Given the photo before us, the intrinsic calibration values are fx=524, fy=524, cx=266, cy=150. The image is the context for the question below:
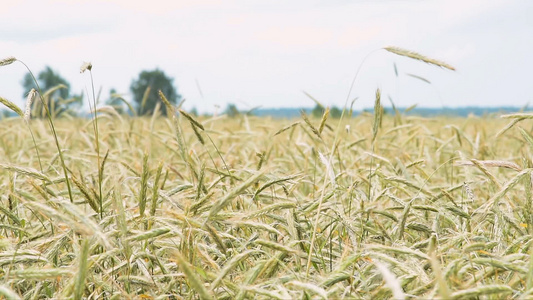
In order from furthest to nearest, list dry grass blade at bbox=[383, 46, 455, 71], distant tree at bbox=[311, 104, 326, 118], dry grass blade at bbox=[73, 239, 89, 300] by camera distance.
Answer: distant tree at bbox=[311, 104, 326, 118] < dry grass blade at bbox=[383, 46, 455, 71] < dry grass blade at bbox=[73, 239, 89, 300]

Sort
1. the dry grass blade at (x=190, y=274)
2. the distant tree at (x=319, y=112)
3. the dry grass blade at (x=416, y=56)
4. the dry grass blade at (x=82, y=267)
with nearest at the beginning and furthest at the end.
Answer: the dry grass blade at (x=190, y=274), the dry grass blade at (x=82, y=267), the dry grass blade at (x=416, y=56), the distant tree at (x=319, y=112)

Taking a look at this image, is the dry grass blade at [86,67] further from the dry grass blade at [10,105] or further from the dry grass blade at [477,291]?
the dry grass blade at [477,291]

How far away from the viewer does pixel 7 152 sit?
344 centimetres

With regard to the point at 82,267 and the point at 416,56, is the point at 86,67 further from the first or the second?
the point at 416,56

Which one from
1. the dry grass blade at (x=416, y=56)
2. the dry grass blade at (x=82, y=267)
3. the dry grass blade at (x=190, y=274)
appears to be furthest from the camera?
the dry grass blade at (x=416, y=56)

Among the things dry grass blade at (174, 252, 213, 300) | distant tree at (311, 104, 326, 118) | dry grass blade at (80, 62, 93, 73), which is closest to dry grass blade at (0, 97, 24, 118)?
dry grass blade at (80, 62, 93, 73)

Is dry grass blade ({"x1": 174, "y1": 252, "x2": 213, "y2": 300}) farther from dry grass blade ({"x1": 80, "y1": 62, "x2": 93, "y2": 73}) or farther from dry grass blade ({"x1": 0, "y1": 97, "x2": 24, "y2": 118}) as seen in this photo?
dry grass blade ({"x1": 0, "y1": 97, "x2": 24, "y2": 118})

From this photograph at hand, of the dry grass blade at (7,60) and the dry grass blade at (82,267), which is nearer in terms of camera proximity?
the dry grass blade at (82,267)

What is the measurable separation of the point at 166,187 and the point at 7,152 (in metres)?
1.80

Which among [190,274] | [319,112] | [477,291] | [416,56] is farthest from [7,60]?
[319,112]

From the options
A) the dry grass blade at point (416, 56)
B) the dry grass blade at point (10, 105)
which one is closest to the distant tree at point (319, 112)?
the dry grass blade at point (416, 56)

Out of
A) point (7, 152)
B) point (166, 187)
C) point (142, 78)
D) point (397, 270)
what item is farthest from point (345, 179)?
point (142, 78)

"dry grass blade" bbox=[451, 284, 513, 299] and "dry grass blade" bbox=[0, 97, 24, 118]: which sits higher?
"dry grass blade" bbox=[0, 97, 24, 118]

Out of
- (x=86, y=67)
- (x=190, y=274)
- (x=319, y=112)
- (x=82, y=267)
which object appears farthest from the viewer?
(x=319, y=112)
